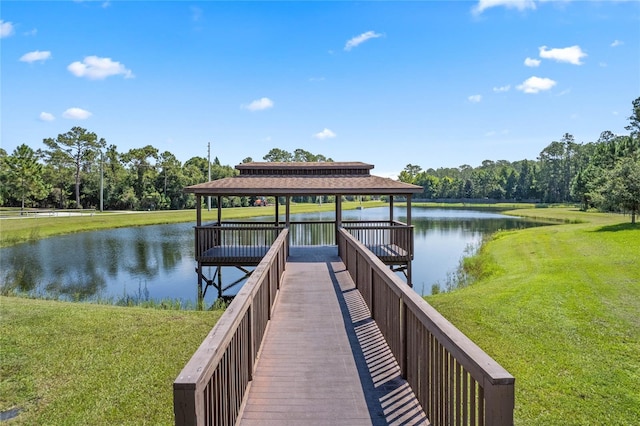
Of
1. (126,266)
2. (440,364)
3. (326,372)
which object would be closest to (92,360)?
(326,372)

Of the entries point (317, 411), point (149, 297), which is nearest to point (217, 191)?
point (149, 297)

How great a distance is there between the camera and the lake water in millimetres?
13359

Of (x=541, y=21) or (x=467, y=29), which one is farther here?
(x=467, y=29)

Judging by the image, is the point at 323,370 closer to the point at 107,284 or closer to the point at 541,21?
the point at 107,284

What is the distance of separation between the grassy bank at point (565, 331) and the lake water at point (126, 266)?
13.3 ft

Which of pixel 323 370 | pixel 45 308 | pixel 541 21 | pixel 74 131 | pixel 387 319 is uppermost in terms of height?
pixel 74 131

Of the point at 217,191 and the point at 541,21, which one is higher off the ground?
the point at 541,21

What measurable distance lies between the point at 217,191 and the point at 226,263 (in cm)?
233

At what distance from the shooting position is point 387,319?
452cm

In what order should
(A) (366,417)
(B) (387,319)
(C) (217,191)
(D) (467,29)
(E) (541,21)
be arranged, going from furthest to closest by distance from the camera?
(D) (467,29), (E) (541,21), (C) (217,191), (B) (387,319), (A) (366,417)

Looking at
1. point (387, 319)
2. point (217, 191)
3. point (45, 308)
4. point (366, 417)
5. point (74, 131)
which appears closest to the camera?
point (366, 417)

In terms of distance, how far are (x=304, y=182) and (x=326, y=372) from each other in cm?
952

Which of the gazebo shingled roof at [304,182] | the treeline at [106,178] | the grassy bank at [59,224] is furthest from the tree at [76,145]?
the gazebo shingled roof at [304,182]

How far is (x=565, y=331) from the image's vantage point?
704cm
